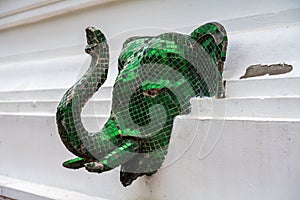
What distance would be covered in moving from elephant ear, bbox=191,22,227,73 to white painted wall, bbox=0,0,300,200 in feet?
0.25

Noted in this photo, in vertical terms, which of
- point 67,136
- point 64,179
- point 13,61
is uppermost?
point 13,61

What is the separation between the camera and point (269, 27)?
85cm

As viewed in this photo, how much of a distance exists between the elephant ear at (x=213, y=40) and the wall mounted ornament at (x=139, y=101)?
0.01 meters

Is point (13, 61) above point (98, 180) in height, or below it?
above

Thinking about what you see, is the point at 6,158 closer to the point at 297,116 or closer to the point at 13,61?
the point at 13,61

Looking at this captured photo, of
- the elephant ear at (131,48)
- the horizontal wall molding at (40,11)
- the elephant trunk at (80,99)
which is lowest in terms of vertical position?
the elephant trunk at (80,99)

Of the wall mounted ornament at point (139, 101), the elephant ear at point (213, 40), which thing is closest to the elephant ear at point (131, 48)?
the wall mounted ornament at point (139, 101)

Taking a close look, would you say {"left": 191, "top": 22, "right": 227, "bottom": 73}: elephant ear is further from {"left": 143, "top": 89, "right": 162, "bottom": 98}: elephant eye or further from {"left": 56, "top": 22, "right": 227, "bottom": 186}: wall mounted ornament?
{"left": 143, "top": 89, "right": 162, "bottom": 98}: elephant eye

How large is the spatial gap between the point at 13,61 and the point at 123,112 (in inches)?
44.3

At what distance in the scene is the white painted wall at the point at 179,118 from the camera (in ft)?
2.13

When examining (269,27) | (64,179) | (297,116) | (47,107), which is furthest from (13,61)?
(297,116)

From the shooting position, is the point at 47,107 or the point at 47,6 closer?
the point at 47,107

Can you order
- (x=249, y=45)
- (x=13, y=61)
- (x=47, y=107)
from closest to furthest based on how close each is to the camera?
(x=249, y=45) < (x=47, y=107) < (x=13, y=61)

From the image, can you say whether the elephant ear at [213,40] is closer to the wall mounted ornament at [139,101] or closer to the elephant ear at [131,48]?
the wall mounted ornament at [139,101]
